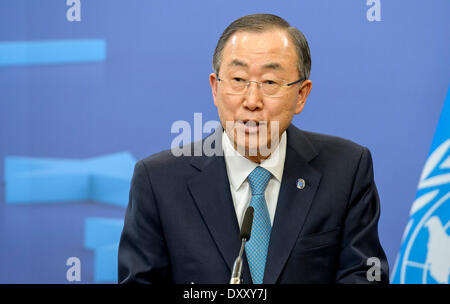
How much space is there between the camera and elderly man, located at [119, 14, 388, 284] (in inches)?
65.5

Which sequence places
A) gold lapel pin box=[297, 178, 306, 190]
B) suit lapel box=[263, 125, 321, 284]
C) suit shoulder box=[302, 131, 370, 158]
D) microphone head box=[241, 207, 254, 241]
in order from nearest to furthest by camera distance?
1. microphone head box=[241, 207, 254, 241]
2. suit lapel box=[263, 125, 321, 284]
3. gold lapel pin box=[297, 178, 306, 190]
4. suit shoulder box=[302, 131, 370, 158]

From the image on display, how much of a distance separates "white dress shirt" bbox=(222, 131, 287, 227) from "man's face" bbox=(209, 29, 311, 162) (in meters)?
0.08

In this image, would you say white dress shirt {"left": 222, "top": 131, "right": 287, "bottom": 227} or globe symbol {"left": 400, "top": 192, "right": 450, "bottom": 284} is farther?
globe symbol {"left": 400, "top": 192, "right": 450, "bottom": 284}

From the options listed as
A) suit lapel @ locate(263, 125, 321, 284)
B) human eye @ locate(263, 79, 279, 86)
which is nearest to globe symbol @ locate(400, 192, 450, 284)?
suit lapel @ locate(263, 125, 321, 284)

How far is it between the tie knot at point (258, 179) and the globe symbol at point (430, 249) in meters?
1.33

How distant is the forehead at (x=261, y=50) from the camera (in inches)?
65.2

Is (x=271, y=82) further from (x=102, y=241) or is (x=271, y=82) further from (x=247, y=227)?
(x=102, y=241)

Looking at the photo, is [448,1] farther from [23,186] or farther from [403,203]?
[23,186]

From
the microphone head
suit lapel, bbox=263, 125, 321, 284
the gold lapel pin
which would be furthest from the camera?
the gold lapel pin

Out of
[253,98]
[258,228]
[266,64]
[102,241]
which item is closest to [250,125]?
[253,98]

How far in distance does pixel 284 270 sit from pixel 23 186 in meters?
1.65

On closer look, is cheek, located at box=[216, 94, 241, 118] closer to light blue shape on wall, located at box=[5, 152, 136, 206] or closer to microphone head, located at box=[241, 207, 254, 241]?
microphone head, located at box=[241, 207, 254, 241]

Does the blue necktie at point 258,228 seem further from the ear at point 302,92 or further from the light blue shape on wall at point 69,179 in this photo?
the light blue shape on wall at point 69,179

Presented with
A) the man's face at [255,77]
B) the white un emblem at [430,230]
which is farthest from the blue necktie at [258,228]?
the white un emblem at [430,230]
